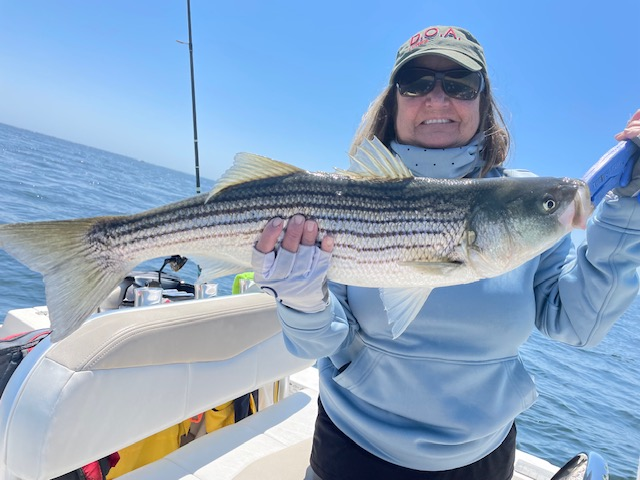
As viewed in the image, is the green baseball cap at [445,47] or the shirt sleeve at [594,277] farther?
the green baseball cap at [445,47]

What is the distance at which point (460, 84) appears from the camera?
2.54 m

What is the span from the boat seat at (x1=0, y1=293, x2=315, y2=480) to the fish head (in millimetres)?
2163

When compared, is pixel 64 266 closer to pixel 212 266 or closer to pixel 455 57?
pixel 212 266

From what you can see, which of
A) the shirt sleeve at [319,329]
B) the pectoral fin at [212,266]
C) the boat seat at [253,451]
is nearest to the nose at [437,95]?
the shirt sleeve at [319,329]

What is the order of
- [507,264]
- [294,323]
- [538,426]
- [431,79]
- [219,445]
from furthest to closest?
[538,426], [219,445], [431,79], [294,323], [507,264]

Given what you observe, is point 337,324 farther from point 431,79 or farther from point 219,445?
point 219,445

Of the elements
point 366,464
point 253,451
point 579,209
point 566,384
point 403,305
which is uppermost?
point 579,209

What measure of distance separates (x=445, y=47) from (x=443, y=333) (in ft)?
5.22

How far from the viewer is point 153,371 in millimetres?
3021

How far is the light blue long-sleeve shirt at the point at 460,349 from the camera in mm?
2178

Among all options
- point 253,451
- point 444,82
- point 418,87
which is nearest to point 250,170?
point 418,87

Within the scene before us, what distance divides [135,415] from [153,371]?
11.7 inches

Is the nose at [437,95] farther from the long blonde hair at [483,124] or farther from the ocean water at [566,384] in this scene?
the ocean water at [566,384]

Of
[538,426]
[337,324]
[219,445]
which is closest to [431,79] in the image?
[337,324]
